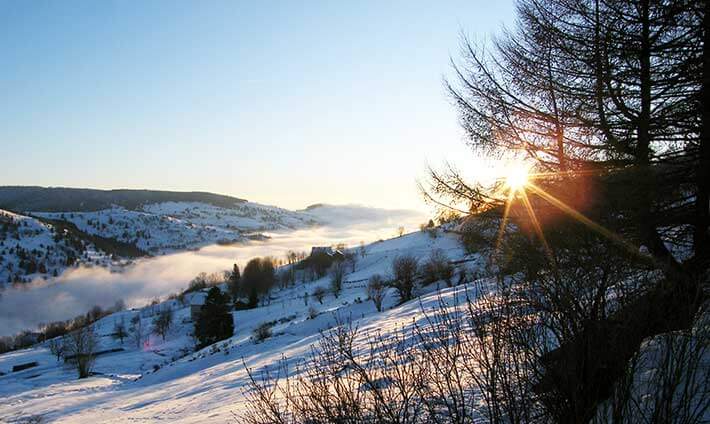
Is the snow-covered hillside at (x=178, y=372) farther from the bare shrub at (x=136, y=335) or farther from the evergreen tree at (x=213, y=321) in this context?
the evergreen tree at (x=213, y=321)

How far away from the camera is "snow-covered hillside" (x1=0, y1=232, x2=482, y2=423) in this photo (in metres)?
15.2

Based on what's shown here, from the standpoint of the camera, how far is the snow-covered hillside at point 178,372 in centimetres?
1518

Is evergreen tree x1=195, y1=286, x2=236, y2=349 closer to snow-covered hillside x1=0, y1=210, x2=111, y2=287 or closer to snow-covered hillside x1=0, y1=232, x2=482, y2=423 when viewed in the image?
snow-covered hillside x1=0, y1=232, x2=482, y2=423

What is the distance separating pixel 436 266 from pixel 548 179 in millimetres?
44280

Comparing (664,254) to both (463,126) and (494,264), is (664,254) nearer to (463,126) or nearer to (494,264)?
(494,264)

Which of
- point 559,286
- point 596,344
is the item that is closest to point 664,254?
point 559,286

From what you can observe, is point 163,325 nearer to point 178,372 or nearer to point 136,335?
point 136,335

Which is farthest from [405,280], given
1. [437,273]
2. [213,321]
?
[213,321]

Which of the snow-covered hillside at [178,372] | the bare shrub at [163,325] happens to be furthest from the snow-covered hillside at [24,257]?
the bare shrub at [163,325]

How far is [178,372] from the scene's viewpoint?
31031mm

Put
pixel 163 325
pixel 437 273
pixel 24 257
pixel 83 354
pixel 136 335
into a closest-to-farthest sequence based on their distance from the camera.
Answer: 1. pixel 83 354
2. pixel 437 273
3. pixel 163 325
4. pixel 136 335
5. pixel 24 257

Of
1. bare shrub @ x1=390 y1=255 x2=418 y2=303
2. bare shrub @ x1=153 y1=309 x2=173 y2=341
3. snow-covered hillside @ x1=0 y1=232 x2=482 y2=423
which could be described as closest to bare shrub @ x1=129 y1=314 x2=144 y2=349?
snow-covered hillside @ x1=0 y1=232 x2=482 y2=423

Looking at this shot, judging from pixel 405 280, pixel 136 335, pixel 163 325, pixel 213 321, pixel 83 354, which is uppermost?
pixel 405 280

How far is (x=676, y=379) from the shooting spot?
2.92 m
